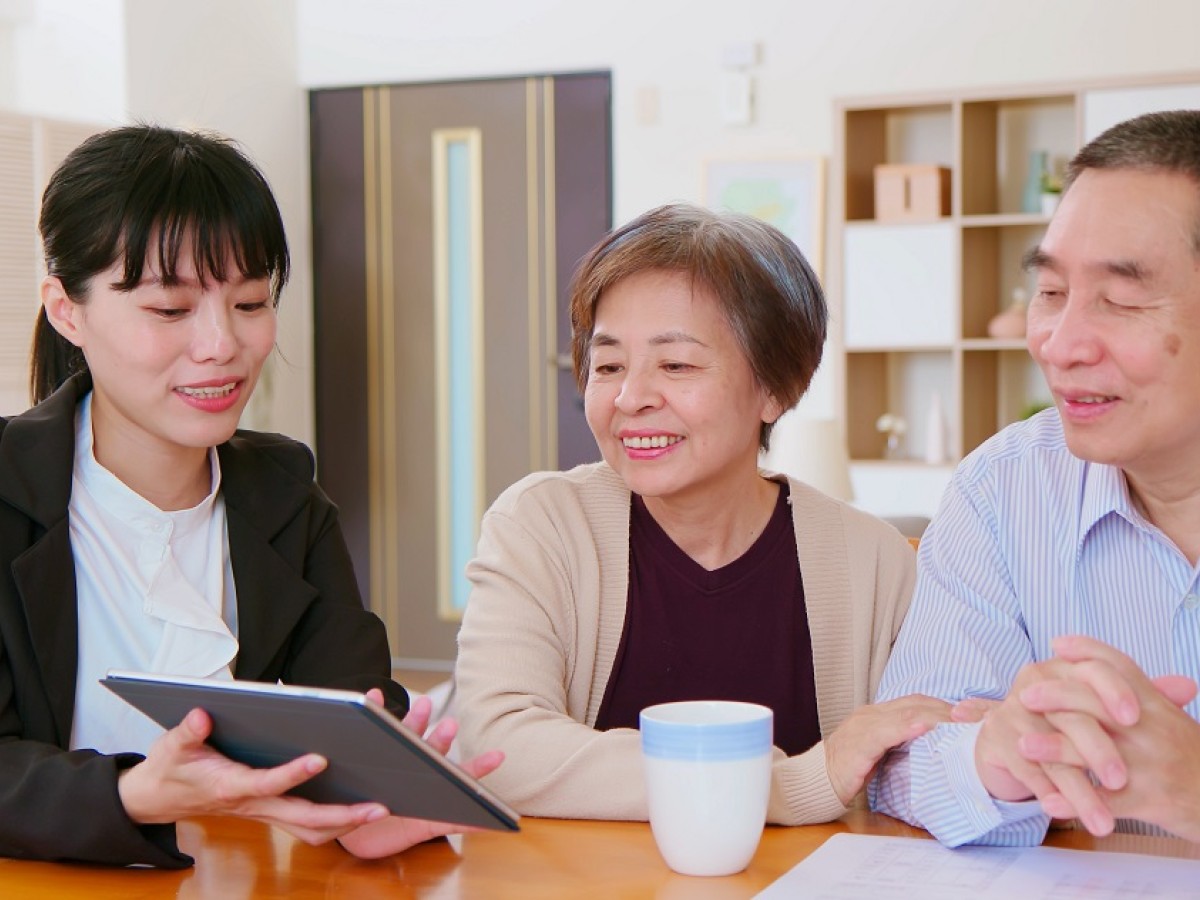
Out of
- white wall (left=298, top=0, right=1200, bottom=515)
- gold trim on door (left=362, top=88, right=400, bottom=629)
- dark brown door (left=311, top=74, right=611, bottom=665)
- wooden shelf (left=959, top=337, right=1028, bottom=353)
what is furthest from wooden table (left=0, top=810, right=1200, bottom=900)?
gold trim on door (left=362, top=88, right=400, bottom=629)

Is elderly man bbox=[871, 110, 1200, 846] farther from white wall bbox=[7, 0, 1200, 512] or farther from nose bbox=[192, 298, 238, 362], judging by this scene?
white wall bbox=[7, 0, 1200, 512]

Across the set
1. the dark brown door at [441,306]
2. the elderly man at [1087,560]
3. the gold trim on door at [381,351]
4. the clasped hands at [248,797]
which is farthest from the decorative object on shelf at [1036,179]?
the clasped hands at [248,797]

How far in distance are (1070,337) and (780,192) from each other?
13.7ft

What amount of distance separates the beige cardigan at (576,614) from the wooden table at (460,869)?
128 millimetres

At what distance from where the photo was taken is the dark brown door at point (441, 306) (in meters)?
5.72

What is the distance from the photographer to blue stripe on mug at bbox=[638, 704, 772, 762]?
1109 mm

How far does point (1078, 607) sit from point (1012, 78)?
3996 millimetres

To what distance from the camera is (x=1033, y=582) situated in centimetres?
153

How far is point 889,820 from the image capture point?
1344mm

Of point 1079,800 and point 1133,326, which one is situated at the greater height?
point 1133,326

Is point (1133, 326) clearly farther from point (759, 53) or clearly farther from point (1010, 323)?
point (759, 53)

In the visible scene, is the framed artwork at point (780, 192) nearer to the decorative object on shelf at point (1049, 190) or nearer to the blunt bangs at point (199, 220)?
the decorative object on shelf at point (1049, 190)

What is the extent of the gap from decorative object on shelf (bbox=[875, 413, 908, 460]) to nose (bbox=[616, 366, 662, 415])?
151 inches

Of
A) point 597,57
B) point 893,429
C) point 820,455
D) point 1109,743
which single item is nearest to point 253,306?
point 1109,743
